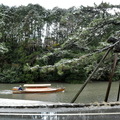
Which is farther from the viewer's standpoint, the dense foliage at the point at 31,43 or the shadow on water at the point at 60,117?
the dense foliage at the point at 31,43

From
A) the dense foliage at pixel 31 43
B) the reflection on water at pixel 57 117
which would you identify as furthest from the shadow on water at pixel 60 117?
the dense foliage at pixel 31 43

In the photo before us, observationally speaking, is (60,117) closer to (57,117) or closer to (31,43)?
(57,117)

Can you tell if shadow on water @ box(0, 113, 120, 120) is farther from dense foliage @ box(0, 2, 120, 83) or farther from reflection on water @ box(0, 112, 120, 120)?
dense foliage @ box(0, 2, 120, 83)

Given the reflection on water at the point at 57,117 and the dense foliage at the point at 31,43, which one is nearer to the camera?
the reflection on water at the point at 57,117

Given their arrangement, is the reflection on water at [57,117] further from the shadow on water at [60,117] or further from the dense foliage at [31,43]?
the dense foliage at [31,43]

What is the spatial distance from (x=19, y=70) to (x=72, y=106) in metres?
25.6

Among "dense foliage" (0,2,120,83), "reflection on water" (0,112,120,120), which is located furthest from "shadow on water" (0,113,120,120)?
"dense foliage" (0,2,120,83)

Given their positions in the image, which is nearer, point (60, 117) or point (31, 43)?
point (60, 117)

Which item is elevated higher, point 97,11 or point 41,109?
point 97,11

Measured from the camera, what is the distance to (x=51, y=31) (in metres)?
35.2

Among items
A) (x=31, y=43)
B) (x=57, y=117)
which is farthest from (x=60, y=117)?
(x=31, y=43)

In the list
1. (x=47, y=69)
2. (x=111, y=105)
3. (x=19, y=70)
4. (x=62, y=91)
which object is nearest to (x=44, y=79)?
(x=19, y=70)

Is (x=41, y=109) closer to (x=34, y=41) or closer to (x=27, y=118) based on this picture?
(x=27, y=118)

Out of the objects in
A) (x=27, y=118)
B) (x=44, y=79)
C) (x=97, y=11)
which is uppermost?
(x=97, y=11)
